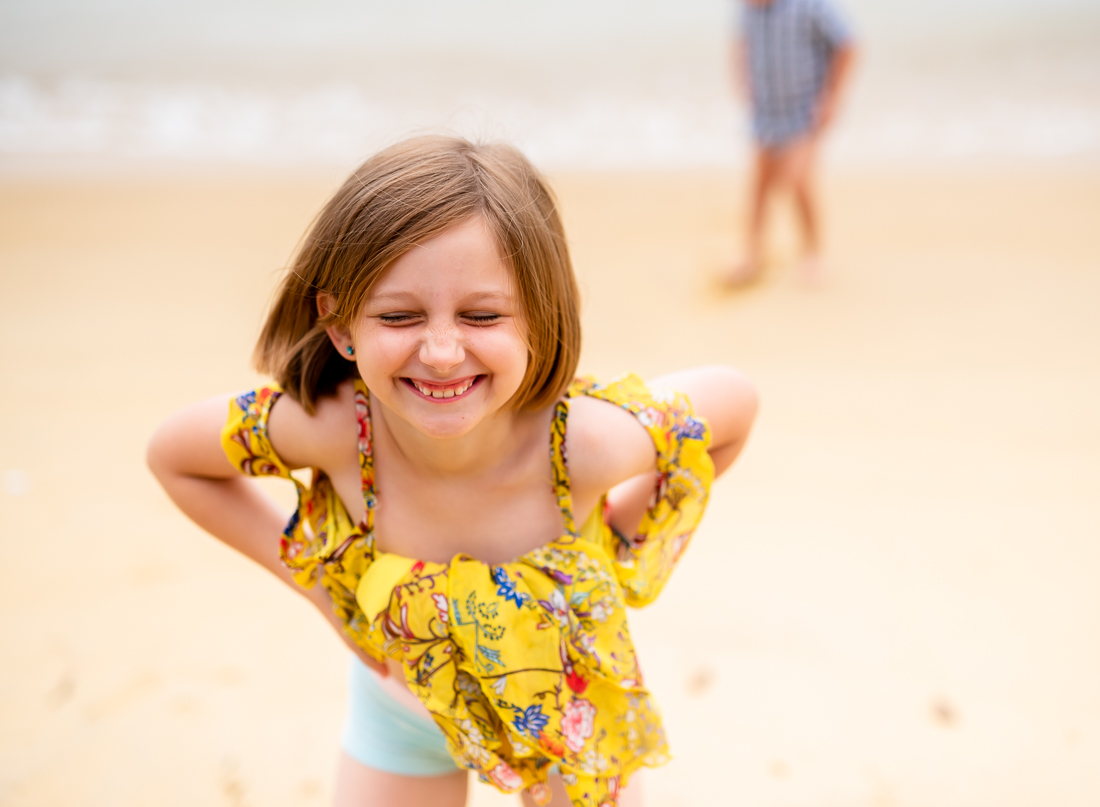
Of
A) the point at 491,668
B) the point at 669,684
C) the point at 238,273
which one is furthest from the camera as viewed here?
the point at 238,273

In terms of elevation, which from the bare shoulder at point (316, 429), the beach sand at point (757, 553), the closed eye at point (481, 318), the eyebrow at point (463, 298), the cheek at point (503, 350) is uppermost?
the eyebrow at point (463, 298)

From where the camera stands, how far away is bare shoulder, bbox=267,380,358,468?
150 cm

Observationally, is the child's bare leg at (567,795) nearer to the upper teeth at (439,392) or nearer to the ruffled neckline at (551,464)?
the ruffled neckline at (551,464)

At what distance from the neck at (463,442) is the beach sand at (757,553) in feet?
2.36

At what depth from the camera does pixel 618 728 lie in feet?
4.99

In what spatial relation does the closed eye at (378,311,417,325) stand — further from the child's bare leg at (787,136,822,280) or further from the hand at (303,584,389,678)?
the child's bare leg at (787,136,822,280)

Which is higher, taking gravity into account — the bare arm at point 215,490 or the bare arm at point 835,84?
the bare arm at point 835,84

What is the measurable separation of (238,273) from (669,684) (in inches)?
146

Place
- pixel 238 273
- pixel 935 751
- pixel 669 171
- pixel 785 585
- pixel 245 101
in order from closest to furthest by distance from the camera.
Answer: pixel 935 751
pixel 785 585
pixel 238 273
pixel 669 171
pixel 245 101

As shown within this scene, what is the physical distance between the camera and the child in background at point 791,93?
4.64 m

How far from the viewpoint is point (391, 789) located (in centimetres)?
173

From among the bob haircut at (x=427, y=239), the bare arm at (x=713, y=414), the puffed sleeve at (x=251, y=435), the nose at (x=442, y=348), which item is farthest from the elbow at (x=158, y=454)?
the bare arm at (x=713, y=414)

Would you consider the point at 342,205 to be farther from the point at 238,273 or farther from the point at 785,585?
the point at 238,273

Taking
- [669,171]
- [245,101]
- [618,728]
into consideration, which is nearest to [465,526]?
[618,728]
